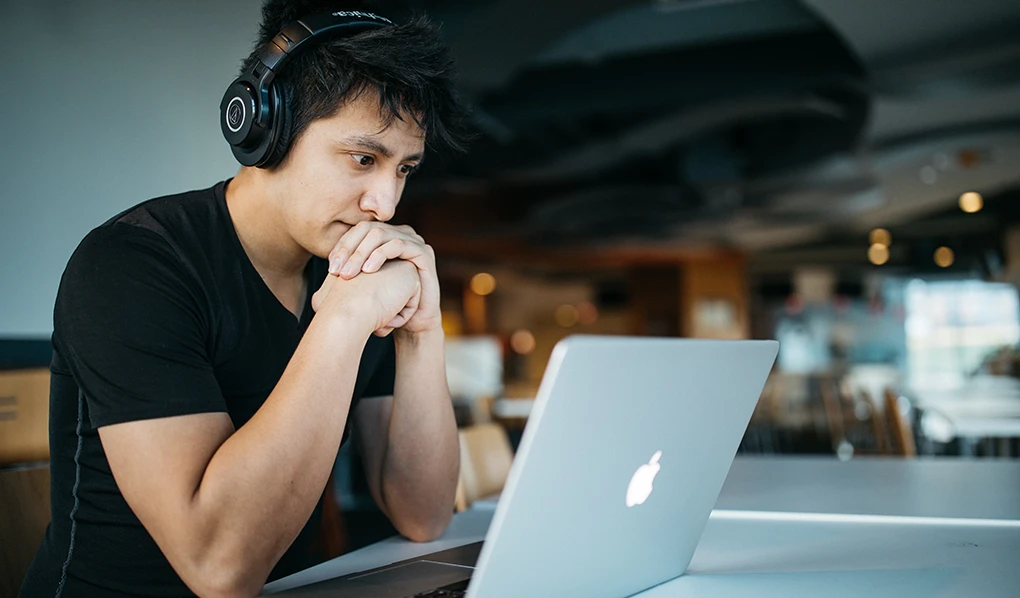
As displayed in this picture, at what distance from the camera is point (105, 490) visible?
3.59 ft

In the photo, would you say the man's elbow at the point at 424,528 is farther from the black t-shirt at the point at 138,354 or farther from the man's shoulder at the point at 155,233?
the man's shoulder at the point at 155,233

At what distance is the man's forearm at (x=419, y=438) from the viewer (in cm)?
135

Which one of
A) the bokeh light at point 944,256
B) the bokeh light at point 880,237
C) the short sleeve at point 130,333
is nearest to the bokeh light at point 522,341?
the bokeh light at point 880,237

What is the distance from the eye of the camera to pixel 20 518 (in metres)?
1.30

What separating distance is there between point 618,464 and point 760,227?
447 inches

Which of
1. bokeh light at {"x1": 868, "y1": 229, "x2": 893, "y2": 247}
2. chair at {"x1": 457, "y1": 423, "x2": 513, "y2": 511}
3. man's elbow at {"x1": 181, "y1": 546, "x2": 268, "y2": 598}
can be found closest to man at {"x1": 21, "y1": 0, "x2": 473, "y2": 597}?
man's elbow at {"x1": 181, "y1": 546, "x2": 268, "y2": 598}

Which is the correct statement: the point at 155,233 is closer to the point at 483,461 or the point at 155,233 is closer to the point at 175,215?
the point at 175,215

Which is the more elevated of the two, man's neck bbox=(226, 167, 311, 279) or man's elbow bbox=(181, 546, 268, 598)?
man's neck bbox=(226, 167, 311, 279)

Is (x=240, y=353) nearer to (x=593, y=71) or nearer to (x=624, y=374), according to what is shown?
(x=624, y=374)

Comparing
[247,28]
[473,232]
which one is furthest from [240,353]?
[473,232]

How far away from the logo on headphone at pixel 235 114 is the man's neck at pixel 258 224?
74mm

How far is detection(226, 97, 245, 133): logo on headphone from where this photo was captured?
3.95 feet

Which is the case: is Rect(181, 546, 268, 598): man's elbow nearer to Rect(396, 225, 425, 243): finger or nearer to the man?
the man

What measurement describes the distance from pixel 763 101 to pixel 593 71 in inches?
49.7
